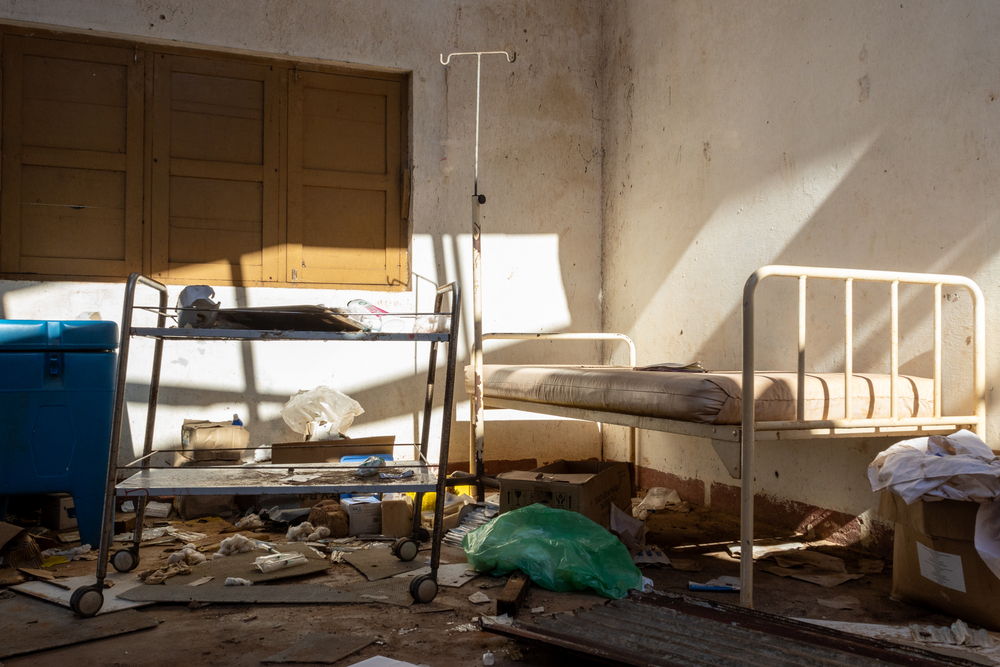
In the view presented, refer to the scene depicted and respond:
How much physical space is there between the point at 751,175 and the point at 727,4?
34.8 inches

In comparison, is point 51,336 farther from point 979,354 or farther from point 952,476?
point 979,354

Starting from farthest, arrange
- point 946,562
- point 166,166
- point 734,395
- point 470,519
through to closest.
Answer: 1. point 166,166
2. point 470,519
3. point 734,395
4. point 946,562

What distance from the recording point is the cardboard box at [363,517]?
11.1 feet

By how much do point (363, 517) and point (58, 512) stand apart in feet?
4.04

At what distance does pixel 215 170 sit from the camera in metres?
4.40

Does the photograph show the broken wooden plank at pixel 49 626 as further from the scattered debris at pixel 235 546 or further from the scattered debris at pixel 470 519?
the scattered debris at pixel 470 519

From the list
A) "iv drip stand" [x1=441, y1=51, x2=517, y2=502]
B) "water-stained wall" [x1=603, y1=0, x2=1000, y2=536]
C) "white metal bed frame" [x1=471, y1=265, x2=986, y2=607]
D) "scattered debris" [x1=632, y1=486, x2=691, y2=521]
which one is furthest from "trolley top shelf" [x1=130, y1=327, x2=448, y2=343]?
"scattered debris" [x1=632, y1=486, x2=691, y2=521]

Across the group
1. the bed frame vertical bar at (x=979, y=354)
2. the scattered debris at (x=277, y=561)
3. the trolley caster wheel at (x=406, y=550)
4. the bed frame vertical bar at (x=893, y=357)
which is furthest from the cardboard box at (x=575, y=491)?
the bed frame vertical bar at (x=979, y=354)

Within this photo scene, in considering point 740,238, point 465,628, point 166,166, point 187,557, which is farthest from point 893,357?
point 166,166

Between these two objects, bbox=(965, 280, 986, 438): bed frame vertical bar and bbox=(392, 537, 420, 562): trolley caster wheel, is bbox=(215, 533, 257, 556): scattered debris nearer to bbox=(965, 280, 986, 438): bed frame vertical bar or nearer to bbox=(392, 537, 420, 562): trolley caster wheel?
bbox=(392, 537, 420, 562): trolley caster wheel

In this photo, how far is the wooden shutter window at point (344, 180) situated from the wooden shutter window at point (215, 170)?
0.42 feet

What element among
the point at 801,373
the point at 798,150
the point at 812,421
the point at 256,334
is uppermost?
the point at 798,150

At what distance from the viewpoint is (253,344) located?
4.37 metres

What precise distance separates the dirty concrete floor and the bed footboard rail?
37cm
